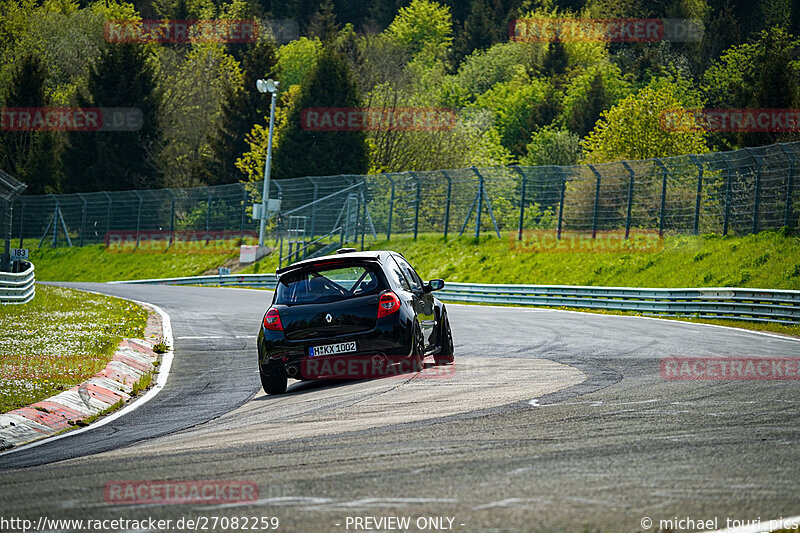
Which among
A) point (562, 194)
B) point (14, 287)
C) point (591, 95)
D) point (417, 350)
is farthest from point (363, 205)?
point (591, 95)

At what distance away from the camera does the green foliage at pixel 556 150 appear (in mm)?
78750

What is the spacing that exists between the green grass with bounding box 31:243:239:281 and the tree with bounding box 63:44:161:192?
10069mm

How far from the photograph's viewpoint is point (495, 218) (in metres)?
38.2

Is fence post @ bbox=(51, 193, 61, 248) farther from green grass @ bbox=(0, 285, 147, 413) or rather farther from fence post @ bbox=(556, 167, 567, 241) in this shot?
fence post @ bbox=(556, 167, 567, 241)

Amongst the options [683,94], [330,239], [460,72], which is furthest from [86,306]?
[460,72]

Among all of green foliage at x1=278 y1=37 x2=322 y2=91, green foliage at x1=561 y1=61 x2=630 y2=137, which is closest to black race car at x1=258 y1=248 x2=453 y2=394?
green foliage at x1=561 y1=61 x2=630 y2=137

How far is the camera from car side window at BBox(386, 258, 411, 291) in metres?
12.0

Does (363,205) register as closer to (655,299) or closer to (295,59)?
(655,299)

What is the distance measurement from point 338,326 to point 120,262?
4287 cm

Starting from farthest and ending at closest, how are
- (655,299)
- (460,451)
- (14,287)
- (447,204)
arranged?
(447,204), (655,299), (14,287), (460,451)

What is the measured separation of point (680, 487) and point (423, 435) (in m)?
2.28

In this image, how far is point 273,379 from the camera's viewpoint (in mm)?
11383

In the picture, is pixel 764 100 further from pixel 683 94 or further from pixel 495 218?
pixel 683 94

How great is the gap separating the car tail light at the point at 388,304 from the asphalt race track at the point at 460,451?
0.75m
